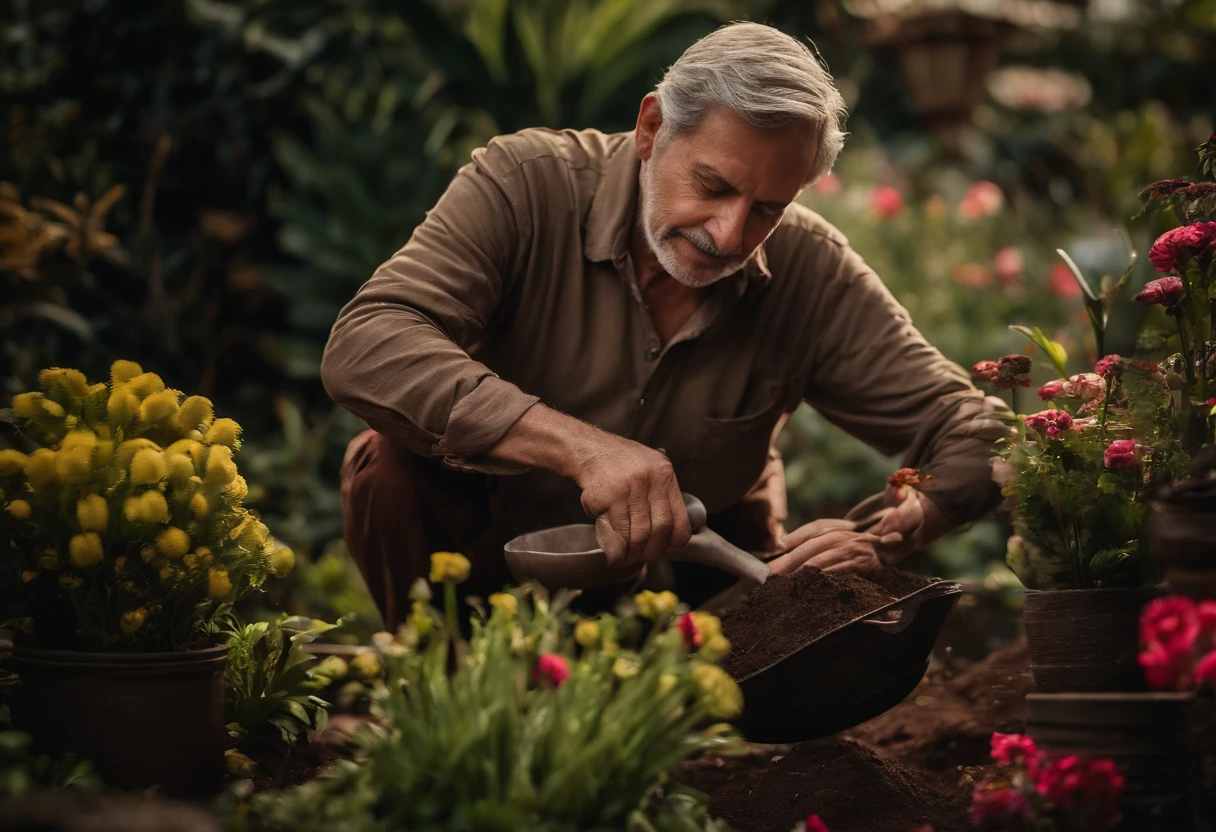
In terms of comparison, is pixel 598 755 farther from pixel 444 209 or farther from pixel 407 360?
pixel 444 209

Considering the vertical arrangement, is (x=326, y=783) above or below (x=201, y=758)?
above

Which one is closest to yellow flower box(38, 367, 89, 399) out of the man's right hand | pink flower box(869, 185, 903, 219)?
the man's right hand

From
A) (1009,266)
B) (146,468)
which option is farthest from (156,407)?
(1009,266)

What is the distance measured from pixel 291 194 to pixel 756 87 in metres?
3.25

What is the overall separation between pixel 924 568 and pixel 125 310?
330cm

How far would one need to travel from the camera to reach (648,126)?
274 centimetres

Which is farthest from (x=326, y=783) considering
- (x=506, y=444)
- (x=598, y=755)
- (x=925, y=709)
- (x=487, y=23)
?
(x=487, y=23)

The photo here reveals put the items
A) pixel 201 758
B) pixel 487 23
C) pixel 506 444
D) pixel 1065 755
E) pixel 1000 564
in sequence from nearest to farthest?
1. pixel 1065 755
2. pixel 201 758
3. pixel 506 444
4. pixel 1000 564
5. pixel 487 23

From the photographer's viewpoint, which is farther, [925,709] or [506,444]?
[925,709]

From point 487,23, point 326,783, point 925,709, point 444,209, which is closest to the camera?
point 326,783

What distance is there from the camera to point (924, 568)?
15.6ft

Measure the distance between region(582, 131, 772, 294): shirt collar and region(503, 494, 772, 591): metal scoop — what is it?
68cm

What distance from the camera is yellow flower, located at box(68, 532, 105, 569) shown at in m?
1.85

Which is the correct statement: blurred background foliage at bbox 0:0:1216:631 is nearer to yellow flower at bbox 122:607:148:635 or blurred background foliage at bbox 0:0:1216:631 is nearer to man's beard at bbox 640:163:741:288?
man's beard at bbox 640:163:741:288
